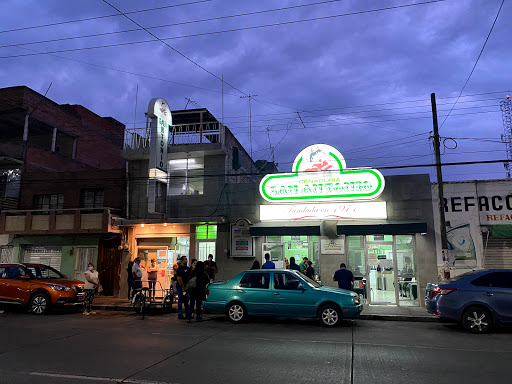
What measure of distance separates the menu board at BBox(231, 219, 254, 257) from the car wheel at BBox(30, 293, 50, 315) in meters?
7.20

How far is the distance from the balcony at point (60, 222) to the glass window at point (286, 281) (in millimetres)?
9806

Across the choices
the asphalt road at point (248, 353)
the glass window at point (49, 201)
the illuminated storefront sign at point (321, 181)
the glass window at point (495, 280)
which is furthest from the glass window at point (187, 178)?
the glass window at point (495, 280)

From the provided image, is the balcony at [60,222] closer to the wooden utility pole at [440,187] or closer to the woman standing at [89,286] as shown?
the woman standing at [89,286]

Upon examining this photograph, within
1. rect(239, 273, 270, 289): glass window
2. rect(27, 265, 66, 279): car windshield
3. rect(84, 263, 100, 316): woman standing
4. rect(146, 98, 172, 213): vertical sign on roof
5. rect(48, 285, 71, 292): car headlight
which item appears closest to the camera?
rect(239, 273, 270, 289): glass window

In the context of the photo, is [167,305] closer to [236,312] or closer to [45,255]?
[236,312]

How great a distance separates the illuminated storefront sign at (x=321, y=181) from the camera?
15.6 m

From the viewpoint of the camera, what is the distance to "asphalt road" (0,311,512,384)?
5.56 m

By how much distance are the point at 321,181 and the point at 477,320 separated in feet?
26.3

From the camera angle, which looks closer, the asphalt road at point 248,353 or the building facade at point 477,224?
the asphalt road at point 248,353

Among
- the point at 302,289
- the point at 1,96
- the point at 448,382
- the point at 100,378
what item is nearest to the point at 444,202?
the point at 302,289

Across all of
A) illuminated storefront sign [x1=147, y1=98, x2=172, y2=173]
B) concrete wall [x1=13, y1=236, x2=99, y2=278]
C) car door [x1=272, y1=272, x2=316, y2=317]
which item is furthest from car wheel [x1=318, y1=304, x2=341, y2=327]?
concrete wall [x1=13, y1=236, x2=99, y2=278]

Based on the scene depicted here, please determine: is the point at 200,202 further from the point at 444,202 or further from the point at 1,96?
the point at 1,96

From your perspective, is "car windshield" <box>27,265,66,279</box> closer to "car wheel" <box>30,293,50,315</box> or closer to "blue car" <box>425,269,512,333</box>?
"car wheel" <box>30,293,50,315</box>

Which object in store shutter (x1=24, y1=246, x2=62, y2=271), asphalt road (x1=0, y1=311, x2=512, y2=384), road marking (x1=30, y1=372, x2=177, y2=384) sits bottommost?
asphalt road (x1=0, y1=311, x2=512, y2=384)
